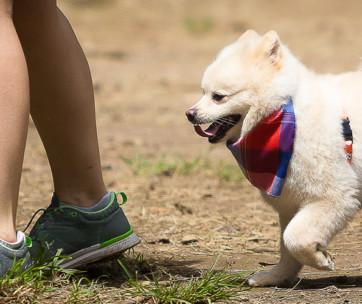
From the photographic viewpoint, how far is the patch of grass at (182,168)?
5.80 metres

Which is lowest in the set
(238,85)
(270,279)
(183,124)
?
(183,124)

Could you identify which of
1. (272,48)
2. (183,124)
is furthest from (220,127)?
(183,124)

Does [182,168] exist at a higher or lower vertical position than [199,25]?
lower

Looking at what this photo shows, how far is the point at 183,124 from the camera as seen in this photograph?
7.79 metres

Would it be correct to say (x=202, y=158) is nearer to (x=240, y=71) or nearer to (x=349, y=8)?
(x=240, y=71)

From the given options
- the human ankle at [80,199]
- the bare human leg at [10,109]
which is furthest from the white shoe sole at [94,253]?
the bare human leg at [10,109]

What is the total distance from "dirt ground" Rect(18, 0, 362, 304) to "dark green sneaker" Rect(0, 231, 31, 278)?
74cm

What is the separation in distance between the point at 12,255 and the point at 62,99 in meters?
0.64

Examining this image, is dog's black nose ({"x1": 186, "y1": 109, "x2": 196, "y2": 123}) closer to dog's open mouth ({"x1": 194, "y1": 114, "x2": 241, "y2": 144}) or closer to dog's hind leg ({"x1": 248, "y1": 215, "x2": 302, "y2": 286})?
dog's open mouth ({"x1": 194, "y1": 114, "x2": 241, "y2": 144})

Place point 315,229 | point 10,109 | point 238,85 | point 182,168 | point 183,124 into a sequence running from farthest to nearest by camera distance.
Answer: point 183,124
point 182,168
point 238,85
point 315,229
point 10,109

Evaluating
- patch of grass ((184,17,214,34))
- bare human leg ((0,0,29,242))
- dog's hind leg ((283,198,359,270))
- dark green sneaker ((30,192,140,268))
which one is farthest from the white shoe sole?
patch of grass ((184,17,214,34))

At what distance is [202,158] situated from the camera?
6219mm

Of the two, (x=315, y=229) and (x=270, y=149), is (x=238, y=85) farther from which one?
(x=315, y=229)

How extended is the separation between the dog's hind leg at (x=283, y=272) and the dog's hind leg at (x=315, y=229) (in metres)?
0.21
